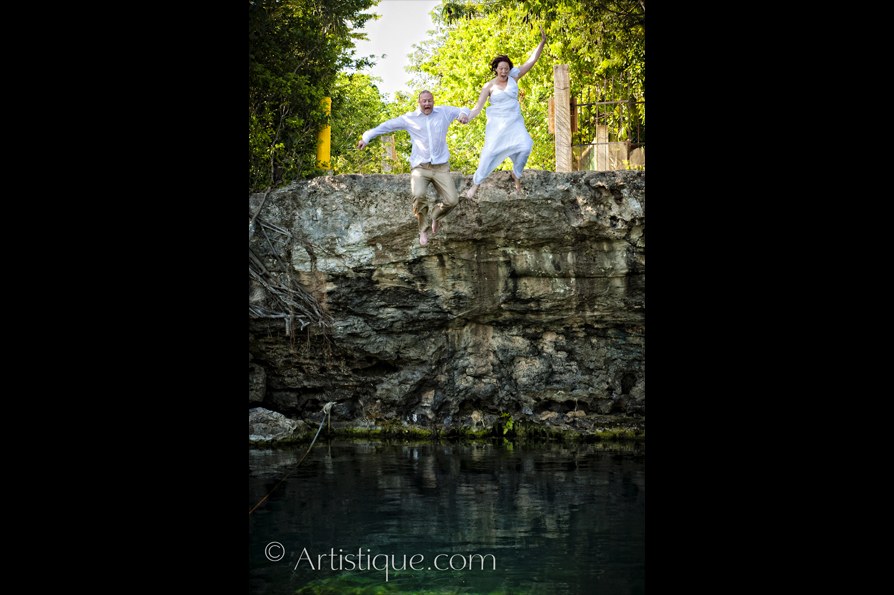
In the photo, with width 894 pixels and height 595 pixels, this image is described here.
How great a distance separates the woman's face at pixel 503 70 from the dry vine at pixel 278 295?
17.2 ft

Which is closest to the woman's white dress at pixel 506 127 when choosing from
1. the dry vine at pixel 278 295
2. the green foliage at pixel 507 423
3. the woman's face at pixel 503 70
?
the woman's face at pixel 503 70

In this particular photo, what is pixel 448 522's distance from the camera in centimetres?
707

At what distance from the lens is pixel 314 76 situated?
37.7 ft

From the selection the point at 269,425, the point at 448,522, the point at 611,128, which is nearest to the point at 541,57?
the point at 611,128

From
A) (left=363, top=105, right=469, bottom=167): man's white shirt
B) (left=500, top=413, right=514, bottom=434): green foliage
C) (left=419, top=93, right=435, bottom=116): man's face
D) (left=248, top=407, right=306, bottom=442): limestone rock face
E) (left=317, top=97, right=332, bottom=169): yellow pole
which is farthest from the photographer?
(left=317, top=97, right=332, bottom=169): yellow pole

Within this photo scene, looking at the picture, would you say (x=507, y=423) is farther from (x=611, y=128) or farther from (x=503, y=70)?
(x=503, y=70)

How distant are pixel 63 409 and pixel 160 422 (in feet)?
0.78

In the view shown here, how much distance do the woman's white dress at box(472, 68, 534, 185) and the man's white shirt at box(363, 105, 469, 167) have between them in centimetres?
34

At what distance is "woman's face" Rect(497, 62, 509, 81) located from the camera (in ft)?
21.2

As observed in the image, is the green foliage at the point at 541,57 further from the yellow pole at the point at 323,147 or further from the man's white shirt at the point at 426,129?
the yellow pole at the point at 323,147

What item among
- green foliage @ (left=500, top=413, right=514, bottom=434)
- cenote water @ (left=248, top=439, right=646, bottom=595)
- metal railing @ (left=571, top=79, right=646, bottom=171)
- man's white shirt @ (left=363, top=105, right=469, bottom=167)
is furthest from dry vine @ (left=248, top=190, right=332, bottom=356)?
metal railing @ (left=571, top=79, right=646, bottom=171)

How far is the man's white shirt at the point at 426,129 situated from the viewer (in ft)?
22.5

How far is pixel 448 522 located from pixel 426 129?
14.2ft

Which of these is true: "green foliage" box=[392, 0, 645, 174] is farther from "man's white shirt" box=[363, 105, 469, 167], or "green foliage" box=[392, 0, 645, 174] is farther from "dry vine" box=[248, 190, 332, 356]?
"dry vine" box=[248, 190, 332, 356]
